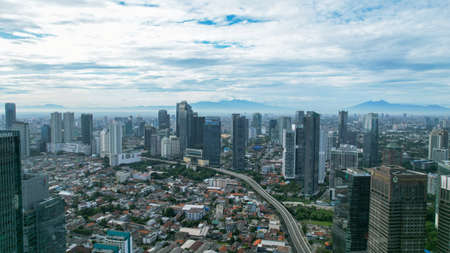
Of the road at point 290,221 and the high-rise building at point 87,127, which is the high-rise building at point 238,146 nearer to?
the road at point 290,221

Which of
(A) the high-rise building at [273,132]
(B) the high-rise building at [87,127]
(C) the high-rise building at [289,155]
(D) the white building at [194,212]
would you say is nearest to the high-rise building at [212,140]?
(C) the high-rise building at [289,155]

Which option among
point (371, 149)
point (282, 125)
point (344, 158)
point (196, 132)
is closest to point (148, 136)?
point (196, 132)

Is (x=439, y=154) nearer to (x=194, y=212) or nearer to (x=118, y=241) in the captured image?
(x=194, y=212)

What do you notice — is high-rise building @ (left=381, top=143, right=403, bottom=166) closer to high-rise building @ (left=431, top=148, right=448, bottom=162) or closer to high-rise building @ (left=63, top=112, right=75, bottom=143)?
high-rise building @ (left=431, top=148, right=448, bottom=162)

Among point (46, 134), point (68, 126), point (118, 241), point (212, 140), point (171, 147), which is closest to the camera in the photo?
point (118, 241)

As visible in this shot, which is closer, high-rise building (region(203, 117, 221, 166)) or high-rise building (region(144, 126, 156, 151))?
high-rise building (region(203, 117, 221, 166))

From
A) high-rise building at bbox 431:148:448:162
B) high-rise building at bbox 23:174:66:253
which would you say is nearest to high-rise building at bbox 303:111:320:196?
high-rise building at bbox 431:148:448:162

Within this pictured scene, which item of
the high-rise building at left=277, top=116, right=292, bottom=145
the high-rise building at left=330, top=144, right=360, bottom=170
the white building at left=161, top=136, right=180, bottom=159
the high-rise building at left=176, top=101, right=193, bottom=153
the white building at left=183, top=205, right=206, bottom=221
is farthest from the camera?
the high-rise building at left=277, top=116, right=292, bottom=145
